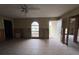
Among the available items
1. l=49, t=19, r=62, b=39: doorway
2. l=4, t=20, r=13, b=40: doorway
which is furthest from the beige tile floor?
l=4, t=20, r=13, b=40: doorway

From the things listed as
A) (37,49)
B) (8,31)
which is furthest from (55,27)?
(8,31)

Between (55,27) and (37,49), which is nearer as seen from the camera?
(37,49)

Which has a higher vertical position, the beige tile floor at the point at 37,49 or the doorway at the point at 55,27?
the doorway at the point at 55,27

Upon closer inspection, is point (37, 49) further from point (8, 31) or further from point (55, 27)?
point (8, 31)

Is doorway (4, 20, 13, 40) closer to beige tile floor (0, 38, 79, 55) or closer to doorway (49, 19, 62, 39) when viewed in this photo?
beige tile floor (0, 38, 79, 55)

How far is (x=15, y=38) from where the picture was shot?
6977 millimetres

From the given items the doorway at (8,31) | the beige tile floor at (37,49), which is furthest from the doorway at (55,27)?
the doorway at (8,31)

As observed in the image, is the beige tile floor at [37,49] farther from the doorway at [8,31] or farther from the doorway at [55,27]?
Answer: the doorway at [8,31]
